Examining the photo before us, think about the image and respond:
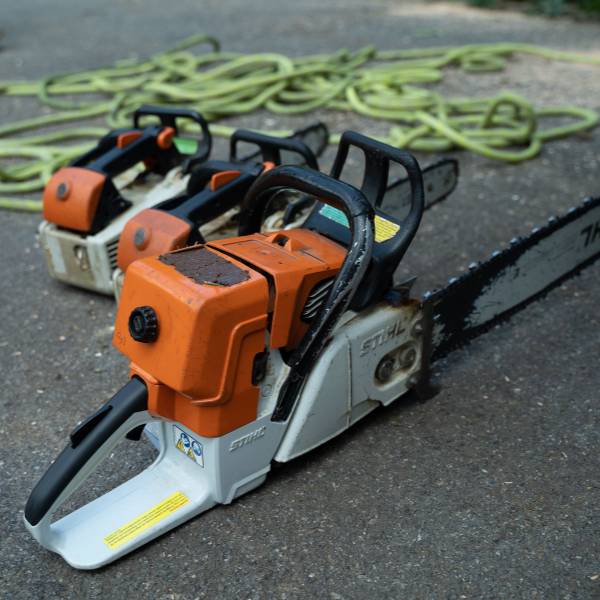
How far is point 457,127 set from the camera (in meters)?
4.38

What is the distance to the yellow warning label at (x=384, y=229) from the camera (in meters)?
2.17

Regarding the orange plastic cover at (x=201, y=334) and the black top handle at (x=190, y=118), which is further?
the black top handle at (x=190, y=118)

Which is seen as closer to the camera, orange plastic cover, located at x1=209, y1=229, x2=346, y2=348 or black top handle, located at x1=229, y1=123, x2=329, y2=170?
orange plastic cover, located at x1=209, y1=229, x2=346, y2=348

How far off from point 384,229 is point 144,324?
2.37ft

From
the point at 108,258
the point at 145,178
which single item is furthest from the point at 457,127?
the point at 108,258

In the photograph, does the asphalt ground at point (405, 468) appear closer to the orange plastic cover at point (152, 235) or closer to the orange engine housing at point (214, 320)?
the orange engine housing at point (214, 320)

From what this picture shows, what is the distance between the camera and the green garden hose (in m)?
4.23

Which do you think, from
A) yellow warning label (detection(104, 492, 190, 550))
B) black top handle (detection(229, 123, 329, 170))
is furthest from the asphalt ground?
black top handle (detection(229, 123, 329, 170))

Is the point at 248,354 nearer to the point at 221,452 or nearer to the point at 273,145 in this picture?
the point at 221,452

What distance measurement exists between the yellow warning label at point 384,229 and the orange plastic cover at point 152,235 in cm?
63

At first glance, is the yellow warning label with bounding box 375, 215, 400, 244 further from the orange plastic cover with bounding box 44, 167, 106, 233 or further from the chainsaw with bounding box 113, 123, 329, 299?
the orange plastic cover with bounding box 44, 167, 106, 233

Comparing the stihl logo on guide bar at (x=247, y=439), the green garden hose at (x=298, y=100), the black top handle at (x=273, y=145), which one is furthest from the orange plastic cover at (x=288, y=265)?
the green garden hose at (x=298, y=100)

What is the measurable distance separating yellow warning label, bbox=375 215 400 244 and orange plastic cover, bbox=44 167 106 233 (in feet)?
3.71

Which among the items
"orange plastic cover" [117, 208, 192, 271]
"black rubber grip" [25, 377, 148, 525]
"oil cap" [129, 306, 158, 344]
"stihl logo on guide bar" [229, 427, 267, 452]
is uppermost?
"oil cap" [129, 306, 158, 344]
